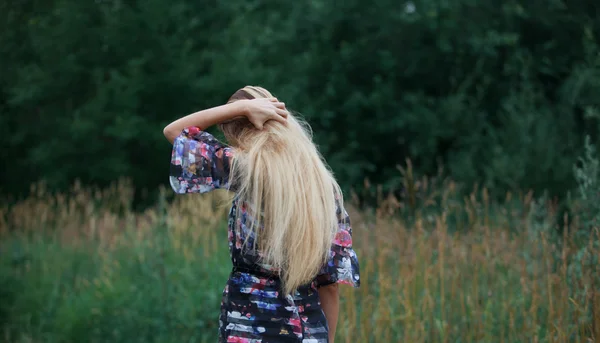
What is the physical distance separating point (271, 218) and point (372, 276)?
2.71 metres

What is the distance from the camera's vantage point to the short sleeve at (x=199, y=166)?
2604 mm

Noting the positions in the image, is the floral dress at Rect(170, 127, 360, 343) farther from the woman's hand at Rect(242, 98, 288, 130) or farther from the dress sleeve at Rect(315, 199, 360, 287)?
the woman's hand at Rect(242, 98, 288, 130)

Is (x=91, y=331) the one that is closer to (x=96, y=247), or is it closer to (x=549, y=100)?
(x=96, y=247)

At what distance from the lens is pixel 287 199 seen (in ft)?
8.15

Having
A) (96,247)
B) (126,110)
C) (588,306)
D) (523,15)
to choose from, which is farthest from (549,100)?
(588,306)

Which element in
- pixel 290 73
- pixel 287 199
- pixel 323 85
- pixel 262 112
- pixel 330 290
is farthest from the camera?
pixel 323 85

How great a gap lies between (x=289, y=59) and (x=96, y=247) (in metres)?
7.84

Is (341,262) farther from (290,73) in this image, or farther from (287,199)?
(290,73)

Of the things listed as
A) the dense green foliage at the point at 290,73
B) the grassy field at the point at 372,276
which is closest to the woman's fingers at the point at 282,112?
the grassy field at the point at 372,276

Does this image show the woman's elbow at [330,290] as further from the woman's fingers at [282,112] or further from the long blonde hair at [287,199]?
the woman's fingers at [282,112]

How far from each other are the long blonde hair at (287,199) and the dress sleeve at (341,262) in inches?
1.9

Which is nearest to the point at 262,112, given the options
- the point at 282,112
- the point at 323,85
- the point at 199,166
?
the point at 282,112

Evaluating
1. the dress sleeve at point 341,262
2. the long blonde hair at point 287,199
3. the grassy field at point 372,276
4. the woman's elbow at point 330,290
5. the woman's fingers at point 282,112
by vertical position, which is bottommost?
the grassy field at point 372,276

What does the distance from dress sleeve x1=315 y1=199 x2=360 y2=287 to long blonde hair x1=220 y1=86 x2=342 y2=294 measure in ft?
0.16
